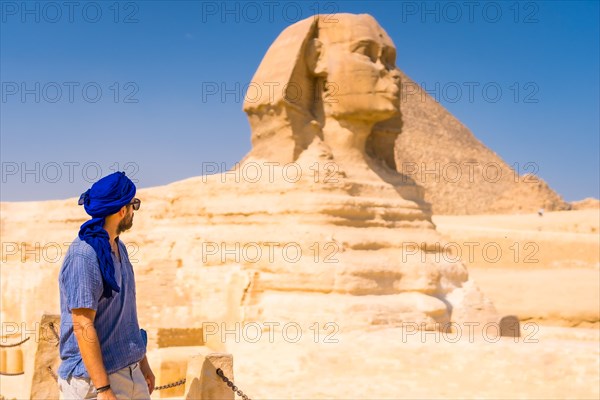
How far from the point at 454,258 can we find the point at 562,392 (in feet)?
11.6

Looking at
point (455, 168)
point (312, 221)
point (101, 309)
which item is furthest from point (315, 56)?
point (455, 168)

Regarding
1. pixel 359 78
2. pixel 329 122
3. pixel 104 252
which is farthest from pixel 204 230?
pixel 104 252

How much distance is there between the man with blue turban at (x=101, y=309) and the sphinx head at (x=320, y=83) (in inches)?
223

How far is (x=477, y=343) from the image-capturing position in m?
6.31

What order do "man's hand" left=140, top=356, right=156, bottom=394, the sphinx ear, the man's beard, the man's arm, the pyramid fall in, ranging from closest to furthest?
1. the man's arm
2. the man's beard
3. "man's hand" left=140, top=356, right=156, bottom=394
4. the sphinx ear
5. the pyramid

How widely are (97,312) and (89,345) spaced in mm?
177

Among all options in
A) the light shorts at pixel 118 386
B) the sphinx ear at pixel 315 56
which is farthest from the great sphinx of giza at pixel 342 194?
the light shorts at pixel 118 386

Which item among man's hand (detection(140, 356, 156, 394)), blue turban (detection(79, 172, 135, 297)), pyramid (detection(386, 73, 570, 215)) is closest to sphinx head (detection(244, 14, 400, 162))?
man's hand (detection(140, 356, 156, 394))

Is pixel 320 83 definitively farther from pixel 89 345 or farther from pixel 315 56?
pixel 89 345

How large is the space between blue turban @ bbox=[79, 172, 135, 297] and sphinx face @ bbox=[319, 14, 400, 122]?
19.4ft

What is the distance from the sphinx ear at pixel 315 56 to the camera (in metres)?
8.99

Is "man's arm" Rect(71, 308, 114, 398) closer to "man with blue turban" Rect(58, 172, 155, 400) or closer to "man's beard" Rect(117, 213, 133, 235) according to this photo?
"man with blue turban" Rect(58, 172, 155, 400)

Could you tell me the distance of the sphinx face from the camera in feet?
28.6

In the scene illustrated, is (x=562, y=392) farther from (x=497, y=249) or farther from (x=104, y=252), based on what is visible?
(x=497, y=249)
